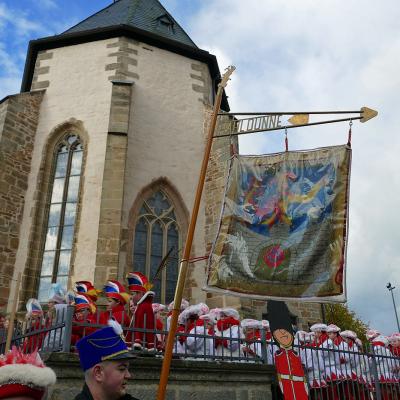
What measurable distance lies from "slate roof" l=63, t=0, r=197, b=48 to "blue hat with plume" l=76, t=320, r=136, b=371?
44.6 feet

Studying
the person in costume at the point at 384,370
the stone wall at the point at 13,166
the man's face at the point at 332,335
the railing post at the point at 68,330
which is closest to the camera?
the railing post at the point at 68,330

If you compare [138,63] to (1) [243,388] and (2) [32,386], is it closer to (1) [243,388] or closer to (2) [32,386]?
(1) [243,388]

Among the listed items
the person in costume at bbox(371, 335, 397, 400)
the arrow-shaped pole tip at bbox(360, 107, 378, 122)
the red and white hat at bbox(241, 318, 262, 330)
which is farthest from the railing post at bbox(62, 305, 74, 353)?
the person in costume at bbox(371, 335, 397, 400)

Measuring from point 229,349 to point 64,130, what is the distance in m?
9.00

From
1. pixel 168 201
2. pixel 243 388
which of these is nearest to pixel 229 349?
pixel 243 388

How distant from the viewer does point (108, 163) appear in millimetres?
11867

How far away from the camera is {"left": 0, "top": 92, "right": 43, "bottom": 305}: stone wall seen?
11.5 m

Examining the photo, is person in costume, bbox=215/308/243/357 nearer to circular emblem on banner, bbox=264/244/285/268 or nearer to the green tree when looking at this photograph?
circular emblem on banner, bbox=264/244/285/268

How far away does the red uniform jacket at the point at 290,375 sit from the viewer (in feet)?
20.2

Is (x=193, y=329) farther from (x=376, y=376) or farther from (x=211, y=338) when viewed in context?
(x=376, y=376)

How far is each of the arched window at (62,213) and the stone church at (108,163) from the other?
0.03 metres

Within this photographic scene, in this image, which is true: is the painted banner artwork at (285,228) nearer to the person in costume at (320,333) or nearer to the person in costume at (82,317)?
the person in costume at (82,317)

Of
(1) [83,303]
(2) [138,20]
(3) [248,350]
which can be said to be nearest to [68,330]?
(1) [83,303]

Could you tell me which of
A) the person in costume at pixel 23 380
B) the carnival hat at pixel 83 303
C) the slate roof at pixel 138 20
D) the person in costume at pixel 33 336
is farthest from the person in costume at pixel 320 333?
the slate roof at pixel 138 20
